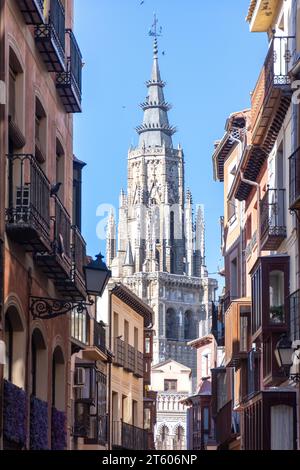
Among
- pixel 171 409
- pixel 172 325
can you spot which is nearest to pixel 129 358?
pixel 171 409

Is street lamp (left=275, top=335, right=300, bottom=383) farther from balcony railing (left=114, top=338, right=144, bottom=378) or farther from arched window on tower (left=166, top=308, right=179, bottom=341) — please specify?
arched window on tower (left=166, top=308, right=179, bottom=341)

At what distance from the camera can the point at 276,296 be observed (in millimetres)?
28344

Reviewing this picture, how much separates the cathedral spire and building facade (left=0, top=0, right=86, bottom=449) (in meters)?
162

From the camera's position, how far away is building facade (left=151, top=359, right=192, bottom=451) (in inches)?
5925

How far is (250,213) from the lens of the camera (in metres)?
35.8

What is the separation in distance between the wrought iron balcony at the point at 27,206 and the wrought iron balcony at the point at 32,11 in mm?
1980

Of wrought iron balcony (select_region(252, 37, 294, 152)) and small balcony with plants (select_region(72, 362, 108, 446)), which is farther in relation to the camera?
small balcony with plants (select_region(72, 362, 108, 446))

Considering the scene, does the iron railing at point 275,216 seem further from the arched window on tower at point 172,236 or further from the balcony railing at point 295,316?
the arched window on tower at point 172,236

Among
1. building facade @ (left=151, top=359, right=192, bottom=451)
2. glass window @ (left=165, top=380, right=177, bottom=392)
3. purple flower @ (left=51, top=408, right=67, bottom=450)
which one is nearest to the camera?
purple flower @ (left=51, top=408, right=67, bottom=450)

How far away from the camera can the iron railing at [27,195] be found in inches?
704

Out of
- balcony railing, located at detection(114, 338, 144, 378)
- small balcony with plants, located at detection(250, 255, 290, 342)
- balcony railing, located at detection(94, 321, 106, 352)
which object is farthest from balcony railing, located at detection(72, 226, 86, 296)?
balcony railing, located at detection(114, 338, 144, 378)

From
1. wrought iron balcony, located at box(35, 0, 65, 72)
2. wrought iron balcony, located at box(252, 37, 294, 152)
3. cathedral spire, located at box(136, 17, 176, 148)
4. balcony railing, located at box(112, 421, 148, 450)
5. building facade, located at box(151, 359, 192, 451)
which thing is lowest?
balcony railing, located at box(112, 421, 148, 450)

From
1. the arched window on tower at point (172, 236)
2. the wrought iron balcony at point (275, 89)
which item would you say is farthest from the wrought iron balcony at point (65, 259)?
the arched window on tower at point (172, 236)

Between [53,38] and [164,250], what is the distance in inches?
6276
